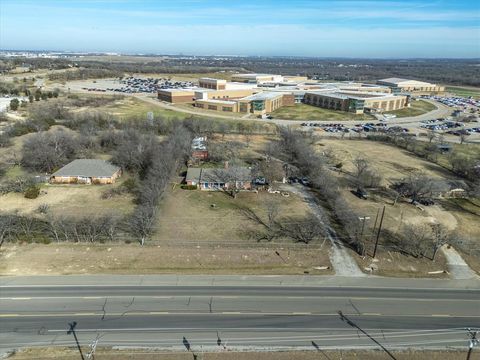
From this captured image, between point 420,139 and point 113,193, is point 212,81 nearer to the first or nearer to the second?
point 420,139

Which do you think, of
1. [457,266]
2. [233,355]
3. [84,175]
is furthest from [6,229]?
[457,266]

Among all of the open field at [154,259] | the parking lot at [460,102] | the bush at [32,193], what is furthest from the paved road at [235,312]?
the parking lot at [460,102]

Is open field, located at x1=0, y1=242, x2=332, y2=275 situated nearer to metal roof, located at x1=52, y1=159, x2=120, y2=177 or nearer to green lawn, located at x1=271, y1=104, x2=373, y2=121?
metal roof, located at x1=52, y1=159, x2=120, y2=177

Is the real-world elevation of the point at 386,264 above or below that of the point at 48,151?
below

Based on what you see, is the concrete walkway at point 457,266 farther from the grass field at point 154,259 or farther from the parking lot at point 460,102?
the parking lot at point 460,102

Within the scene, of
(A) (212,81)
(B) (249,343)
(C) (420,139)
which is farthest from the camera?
(A) (212,81)

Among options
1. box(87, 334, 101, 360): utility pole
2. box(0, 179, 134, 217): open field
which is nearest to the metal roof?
box(0, 179, 134, 217): open field

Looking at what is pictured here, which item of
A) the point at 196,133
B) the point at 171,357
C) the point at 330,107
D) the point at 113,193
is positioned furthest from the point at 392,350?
the point at 330,107
